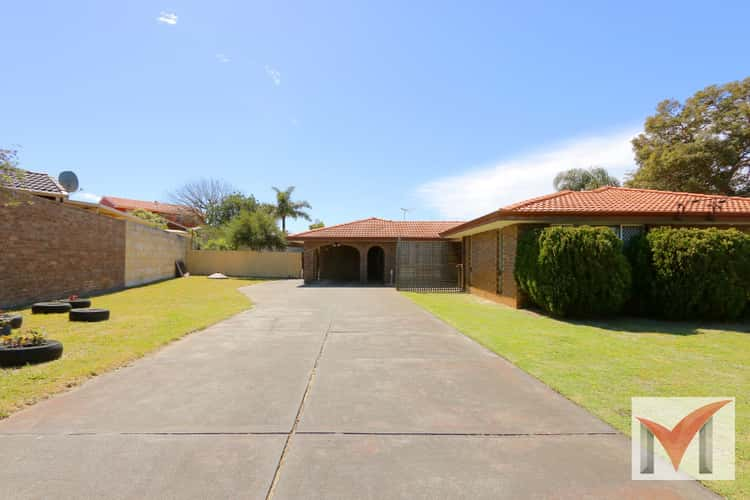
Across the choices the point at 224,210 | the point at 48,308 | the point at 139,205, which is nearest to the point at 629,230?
the point at 48,308

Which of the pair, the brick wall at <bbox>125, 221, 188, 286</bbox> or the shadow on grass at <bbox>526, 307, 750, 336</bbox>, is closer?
the shadow on grass at <bbox>526, 307, 750, 336</bbox>

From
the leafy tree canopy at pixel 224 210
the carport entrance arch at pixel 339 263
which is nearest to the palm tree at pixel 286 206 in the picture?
the leafy tree canopy at pixel 224 210

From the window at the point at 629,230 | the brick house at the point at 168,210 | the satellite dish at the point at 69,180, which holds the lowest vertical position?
the window at the point at 629,230

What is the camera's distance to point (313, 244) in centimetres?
2706

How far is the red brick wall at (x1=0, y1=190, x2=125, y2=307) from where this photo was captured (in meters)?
12.3

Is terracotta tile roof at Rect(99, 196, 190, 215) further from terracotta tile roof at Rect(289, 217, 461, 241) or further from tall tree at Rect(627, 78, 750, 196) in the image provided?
tall tree at Rect(627, 78, 750, 196)

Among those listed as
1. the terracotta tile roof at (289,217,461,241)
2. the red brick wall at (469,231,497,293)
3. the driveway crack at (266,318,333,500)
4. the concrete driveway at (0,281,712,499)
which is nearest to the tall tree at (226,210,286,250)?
the terracotta tile roof at (289,217,461,241)

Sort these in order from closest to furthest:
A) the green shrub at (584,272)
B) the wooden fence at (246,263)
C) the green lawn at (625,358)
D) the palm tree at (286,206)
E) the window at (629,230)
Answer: the green lawn at (625,358)
the green shrub at (584,272)
the window at (629,230)
the wooden fence at (246,263)
the palm tree at (286,206)

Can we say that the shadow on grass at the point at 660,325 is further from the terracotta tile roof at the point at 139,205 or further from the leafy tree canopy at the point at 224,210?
the terracotta tile roof at the point at 139,205

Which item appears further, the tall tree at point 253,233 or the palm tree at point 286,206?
the palm tree at point 286,206

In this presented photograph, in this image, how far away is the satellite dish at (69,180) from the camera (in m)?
25.2

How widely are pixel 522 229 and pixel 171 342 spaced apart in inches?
418

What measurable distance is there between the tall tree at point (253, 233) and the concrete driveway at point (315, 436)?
90.5 feet

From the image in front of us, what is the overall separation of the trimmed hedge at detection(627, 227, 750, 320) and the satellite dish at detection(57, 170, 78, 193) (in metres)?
30.8
